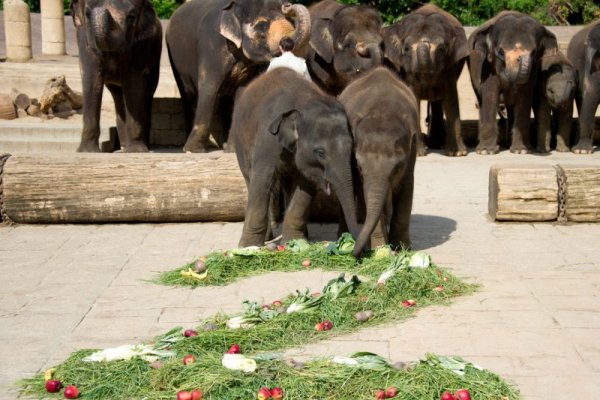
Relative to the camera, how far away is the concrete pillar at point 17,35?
22.1m

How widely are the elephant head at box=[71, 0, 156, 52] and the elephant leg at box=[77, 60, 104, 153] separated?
40 centimetres

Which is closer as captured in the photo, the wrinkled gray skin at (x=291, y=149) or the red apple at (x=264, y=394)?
the red apple at (x=264, y=394)

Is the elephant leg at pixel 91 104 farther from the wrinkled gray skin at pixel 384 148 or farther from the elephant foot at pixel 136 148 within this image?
the wrinkled gray skin at pixel 384 148

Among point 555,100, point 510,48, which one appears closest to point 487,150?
point 555,100

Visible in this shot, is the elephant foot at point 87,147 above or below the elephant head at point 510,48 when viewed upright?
below

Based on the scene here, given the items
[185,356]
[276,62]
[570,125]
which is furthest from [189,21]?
[185,356]

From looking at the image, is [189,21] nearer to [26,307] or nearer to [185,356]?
[26,307]

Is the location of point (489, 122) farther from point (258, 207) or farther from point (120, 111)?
point (258, 207)

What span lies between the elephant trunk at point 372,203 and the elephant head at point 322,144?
0.16 meters

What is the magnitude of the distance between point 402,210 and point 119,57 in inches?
265

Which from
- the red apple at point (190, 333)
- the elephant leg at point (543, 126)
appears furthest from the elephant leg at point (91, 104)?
the red apple at point (190, 333)

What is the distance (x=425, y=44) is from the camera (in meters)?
15.9

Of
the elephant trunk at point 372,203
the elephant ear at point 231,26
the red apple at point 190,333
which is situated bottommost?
the red apple at point 190,333

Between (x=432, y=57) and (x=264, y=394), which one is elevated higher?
(x=432, y=57)
